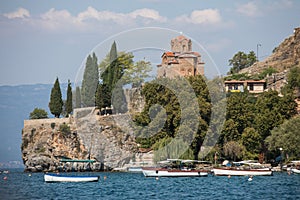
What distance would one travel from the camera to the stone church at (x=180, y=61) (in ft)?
250

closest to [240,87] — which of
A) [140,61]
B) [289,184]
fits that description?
[140,61]

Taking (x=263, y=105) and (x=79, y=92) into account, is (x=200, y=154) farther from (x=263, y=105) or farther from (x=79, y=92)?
(x=79, y=92)

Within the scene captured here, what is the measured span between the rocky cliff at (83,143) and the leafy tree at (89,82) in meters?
1.10

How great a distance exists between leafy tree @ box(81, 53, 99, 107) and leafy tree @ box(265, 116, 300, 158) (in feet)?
64.8

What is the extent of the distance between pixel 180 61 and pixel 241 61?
35630 mm

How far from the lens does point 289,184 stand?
44.2 m

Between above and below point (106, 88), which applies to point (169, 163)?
below

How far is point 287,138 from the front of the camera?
57781 mm

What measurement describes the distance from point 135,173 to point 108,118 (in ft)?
27.4

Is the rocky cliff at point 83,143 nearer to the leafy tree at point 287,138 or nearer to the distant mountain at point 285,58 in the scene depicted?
the leafy tree at point 287,138

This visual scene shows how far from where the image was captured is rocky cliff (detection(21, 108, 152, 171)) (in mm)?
65812

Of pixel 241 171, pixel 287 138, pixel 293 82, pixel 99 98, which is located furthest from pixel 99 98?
pixel 293 82

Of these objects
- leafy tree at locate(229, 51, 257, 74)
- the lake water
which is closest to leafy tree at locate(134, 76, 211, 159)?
the lake water

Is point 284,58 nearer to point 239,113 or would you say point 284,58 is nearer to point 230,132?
point 239,113
